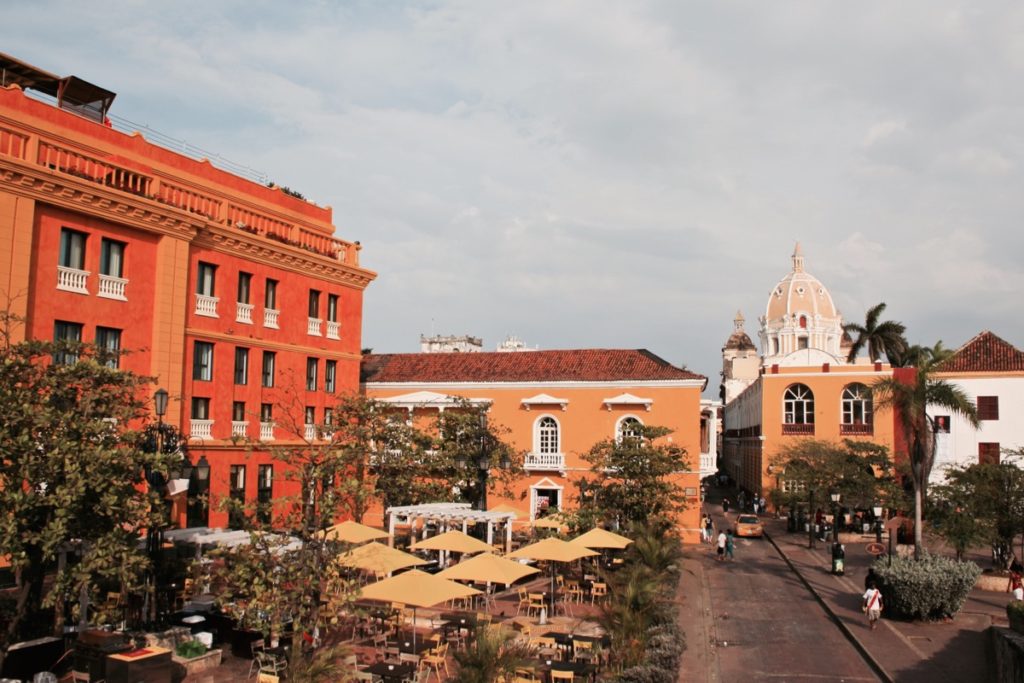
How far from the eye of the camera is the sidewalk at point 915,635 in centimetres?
1692

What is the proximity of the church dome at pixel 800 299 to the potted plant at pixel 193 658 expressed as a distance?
79489 mm

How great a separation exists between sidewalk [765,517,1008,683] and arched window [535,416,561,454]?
43.8 ft

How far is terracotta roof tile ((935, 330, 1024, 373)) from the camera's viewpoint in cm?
4494

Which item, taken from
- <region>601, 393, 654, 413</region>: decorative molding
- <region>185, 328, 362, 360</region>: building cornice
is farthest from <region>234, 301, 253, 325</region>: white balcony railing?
<region>601, 393, 654, 413</region>: decorative molding

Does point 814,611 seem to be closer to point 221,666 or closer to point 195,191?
point 221,666

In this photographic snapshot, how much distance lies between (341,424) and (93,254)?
349 inches

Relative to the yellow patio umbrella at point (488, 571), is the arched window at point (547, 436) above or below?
above

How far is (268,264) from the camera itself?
30.6m

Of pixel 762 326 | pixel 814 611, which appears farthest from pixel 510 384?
pixel 762 326

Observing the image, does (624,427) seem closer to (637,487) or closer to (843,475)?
(637,487)

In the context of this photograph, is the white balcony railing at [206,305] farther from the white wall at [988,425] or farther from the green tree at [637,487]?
the white wall at [988,425]

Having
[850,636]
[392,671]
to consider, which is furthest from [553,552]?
[392,671]

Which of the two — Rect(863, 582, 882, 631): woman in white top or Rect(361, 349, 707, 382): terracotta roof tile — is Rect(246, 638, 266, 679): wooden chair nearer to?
Rect(863, 582, 882, 631): woman in white top

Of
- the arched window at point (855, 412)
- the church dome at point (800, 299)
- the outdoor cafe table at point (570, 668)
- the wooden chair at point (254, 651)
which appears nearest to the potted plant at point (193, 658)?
the wooden chair at point (254, 651)
